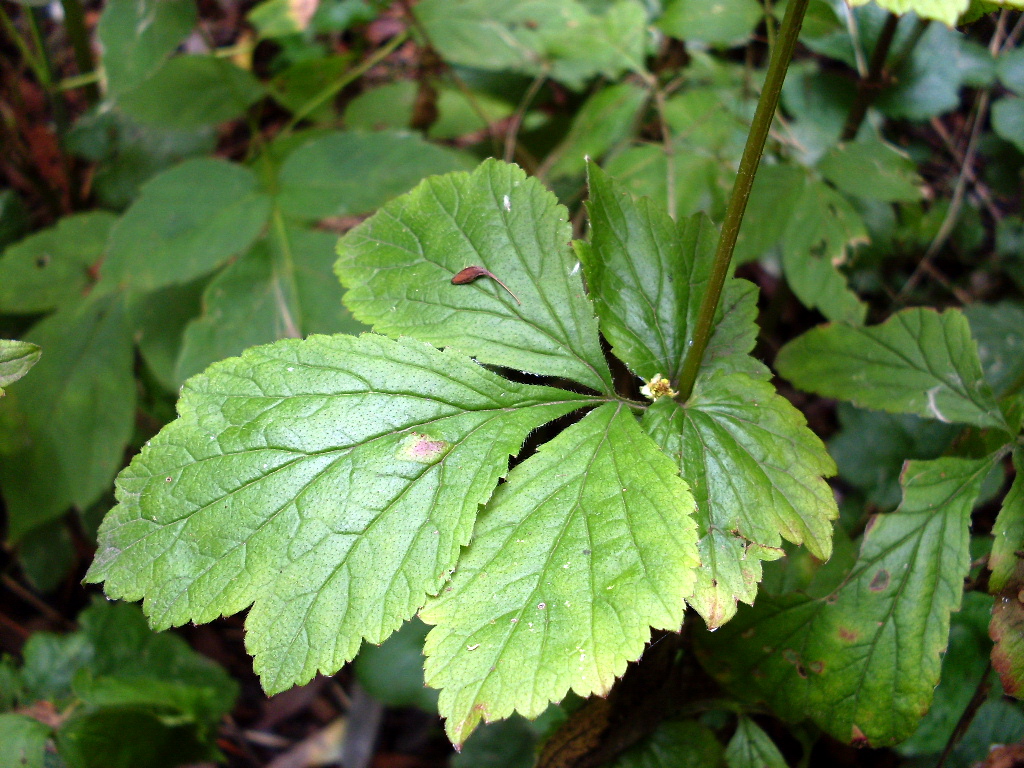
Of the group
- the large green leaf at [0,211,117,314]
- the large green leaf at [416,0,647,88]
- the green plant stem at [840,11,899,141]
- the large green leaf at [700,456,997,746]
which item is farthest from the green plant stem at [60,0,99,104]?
the large green leaf at [700,456,997,746]

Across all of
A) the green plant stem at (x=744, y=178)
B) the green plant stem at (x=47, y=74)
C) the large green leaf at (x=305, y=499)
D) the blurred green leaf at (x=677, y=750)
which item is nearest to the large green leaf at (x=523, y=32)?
the green plant stem at (x=47, y=74)

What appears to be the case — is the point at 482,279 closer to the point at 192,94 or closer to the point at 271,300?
the point at 271,300

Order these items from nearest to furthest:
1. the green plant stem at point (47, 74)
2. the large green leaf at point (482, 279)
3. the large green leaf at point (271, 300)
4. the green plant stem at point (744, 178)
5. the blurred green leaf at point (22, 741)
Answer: the green plant stem at point (744, 178)
the large green leaf at point (482, 279)
the blurred green leaf at point (22, 741)
the large green leaf at point (271, 300)
the green plant stem at point (47, 74)

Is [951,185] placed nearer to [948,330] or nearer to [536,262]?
[948,330]

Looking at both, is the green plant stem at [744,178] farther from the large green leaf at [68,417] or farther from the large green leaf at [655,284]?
the large green leaf at [68,417]

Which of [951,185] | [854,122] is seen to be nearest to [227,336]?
[854,122]
